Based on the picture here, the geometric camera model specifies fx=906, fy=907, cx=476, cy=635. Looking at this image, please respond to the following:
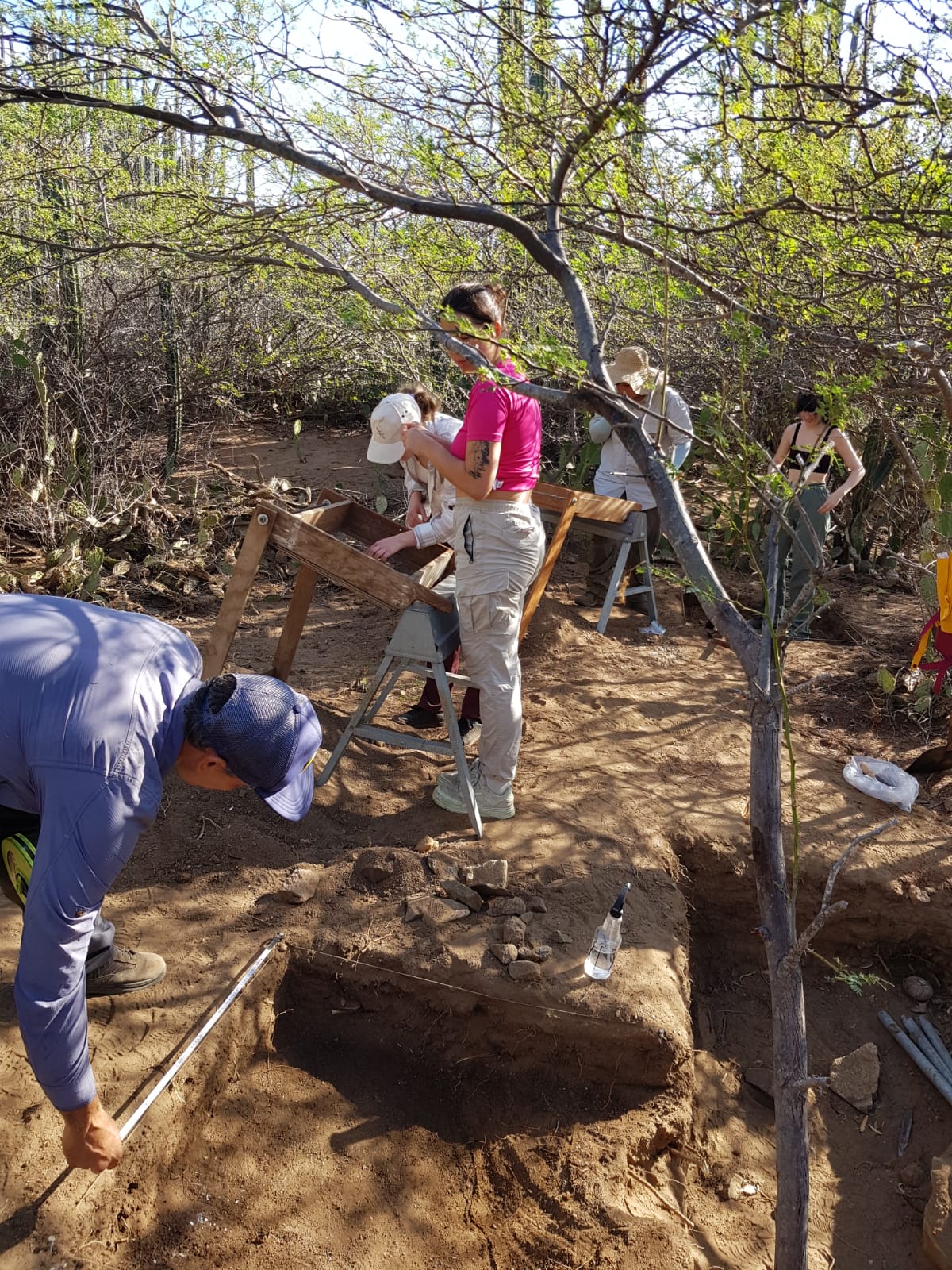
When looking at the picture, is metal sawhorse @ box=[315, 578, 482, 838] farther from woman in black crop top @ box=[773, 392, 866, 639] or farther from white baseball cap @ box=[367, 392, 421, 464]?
woman in black crop top @ box=[773, 392, 866, 639]

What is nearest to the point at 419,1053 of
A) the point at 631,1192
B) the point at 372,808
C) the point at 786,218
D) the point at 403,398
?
the point at 631,1192

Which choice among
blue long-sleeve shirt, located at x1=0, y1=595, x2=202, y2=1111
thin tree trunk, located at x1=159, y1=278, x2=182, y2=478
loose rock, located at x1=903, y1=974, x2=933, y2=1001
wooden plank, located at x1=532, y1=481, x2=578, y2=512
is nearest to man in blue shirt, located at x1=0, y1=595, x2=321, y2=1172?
blue long-sleeve shirt, located at x1=0, y1=595, x2=202, y2=1111

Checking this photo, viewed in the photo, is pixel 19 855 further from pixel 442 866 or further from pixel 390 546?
pixel 390 546

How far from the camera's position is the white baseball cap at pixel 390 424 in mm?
3730

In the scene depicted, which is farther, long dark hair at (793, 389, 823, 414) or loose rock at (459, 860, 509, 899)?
long dark hair at (793, 389, 823, 414)

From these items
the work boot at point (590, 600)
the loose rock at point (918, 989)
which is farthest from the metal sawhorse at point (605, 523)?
the loose rock at point (918, 989)

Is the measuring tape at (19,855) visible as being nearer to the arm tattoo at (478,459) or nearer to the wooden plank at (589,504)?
the arm tattoo at (478,459)

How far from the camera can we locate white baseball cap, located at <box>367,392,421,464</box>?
3730mm

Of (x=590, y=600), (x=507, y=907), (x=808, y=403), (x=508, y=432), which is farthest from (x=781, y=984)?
(x=590, y=600)

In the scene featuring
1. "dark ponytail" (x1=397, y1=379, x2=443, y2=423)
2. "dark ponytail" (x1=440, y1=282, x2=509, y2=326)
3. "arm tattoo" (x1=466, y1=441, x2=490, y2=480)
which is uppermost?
"dark ponytail" (x1=440, y1=282, x2=509, y2=326)

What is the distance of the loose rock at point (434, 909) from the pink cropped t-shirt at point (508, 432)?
154 cm

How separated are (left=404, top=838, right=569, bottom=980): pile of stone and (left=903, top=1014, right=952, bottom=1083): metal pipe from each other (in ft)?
5.26

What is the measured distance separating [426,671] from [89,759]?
86.3 inches

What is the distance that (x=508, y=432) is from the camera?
3.35m
